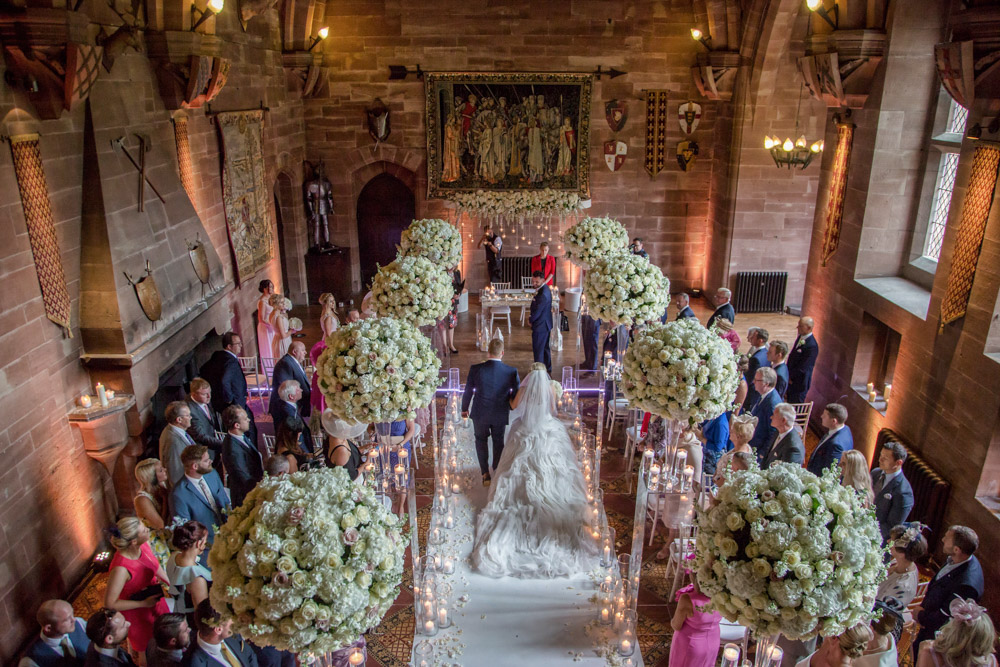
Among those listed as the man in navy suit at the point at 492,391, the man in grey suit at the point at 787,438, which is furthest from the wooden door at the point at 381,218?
the man in grey suit at the point at 787,438

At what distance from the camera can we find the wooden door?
14.9m

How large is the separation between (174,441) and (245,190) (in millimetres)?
5776

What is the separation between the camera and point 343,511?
3520 mm

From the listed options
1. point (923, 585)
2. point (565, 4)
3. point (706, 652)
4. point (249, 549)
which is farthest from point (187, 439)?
→ point (565, 4)

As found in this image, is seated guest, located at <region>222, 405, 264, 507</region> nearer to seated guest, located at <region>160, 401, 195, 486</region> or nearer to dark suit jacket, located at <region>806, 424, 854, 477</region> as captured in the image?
seated guest, located at <region>160, 401, 195, 486</region>

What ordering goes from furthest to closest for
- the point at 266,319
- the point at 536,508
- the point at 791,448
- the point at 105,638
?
the point at 266,319, the point at 536,508, the point at 791,448, the point at 105,638

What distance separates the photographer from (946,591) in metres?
4.97

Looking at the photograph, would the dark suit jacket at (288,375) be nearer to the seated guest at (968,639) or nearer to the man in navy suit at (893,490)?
the man in navy suit at (893,490)

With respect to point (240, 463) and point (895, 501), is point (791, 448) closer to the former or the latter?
point (895, 501)

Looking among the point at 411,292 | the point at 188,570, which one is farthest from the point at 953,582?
the point at 411,292

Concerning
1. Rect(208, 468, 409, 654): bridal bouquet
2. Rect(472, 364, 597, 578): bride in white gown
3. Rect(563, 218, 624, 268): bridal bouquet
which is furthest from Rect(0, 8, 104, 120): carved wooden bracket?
Rect(563, 218, 624, 268): bridal bouquet

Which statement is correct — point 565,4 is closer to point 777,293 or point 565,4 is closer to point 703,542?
point 777,293

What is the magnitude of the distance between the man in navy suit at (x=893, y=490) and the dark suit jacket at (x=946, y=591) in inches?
37.7

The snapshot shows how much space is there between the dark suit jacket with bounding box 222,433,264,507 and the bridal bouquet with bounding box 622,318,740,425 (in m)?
3.28
